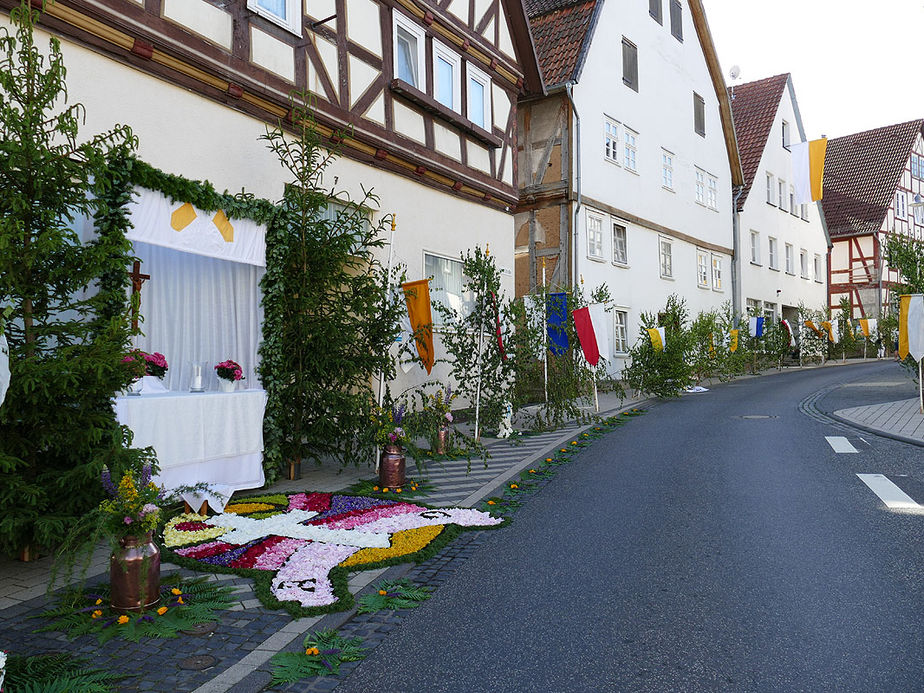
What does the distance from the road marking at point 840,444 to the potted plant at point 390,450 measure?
5.98m

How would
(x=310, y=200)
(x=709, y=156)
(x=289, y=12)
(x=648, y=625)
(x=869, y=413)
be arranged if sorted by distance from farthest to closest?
(x=709, y=156) < (x=869, y=413) < (x=289, y=12) < (x=310, y=200) < (x=648, y=625)

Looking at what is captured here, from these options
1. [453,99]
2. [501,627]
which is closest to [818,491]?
[501,627]

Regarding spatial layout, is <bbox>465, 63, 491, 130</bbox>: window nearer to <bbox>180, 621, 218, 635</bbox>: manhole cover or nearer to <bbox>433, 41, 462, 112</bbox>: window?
<bbox>433, 41, 462, 112</bbox>: window

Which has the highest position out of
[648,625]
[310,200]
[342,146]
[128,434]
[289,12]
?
[289,12]

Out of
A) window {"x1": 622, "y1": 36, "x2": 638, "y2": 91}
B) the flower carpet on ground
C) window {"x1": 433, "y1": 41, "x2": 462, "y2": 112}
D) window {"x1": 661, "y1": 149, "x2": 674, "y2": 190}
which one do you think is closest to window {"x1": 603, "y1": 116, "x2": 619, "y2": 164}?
window {"x1": 622, "y1": 36, "x2": 638, "y2": 91}

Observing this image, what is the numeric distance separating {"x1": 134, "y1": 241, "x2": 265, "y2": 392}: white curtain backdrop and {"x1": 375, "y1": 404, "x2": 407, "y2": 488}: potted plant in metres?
1.42

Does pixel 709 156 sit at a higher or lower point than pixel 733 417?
higher

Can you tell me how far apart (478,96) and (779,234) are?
2366cm

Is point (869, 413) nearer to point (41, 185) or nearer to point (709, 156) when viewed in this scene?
point (41, 185)

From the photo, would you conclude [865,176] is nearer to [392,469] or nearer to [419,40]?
[419,40]

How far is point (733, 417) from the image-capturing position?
45.3ft

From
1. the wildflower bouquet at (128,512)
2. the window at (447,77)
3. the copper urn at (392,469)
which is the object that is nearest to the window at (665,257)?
the window at (447,77)

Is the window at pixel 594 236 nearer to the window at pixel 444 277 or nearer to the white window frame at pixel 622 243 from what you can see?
the white window frame at pixel 622 243

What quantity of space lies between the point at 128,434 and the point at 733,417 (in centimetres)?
1136
